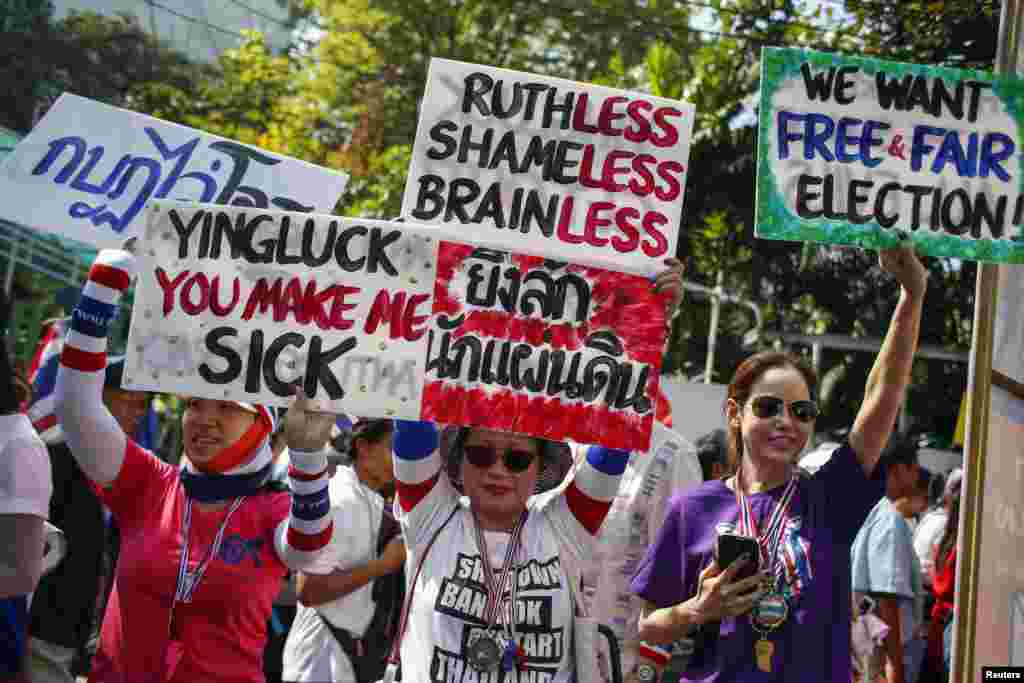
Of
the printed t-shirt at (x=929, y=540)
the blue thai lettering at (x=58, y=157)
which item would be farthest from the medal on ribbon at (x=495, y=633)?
the printed t-shirt at (x=929, y=540)

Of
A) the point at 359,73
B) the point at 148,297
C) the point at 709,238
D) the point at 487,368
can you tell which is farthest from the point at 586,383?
the point at 359,73

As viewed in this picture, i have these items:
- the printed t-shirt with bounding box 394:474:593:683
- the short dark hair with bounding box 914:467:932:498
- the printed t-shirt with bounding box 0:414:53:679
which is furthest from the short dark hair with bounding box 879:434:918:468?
the printed t-shirt with bounding box 0:414:53:679

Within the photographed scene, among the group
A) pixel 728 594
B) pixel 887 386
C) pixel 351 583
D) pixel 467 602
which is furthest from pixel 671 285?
pixel 351 583

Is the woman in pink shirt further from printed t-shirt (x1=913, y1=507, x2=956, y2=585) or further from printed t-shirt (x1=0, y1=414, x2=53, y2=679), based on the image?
printed t-shirt (x1=913, y1=507, x2=956, y2=585)

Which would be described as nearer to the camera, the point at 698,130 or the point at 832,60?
the point at 832,60

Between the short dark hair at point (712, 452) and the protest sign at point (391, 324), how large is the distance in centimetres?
262

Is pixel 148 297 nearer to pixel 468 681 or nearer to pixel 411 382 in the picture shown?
pixel 411 382

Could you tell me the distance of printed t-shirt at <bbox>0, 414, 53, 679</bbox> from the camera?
277 cm

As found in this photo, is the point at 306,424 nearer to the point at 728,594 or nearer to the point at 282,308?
the point at 282,308

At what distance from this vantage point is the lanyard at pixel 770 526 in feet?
12.2

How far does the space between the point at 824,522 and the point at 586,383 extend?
78cm

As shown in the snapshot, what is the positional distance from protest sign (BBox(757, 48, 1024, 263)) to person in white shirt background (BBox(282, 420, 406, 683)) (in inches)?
103

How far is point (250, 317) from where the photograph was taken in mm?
3922

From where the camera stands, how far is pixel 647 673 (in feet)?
15.7
